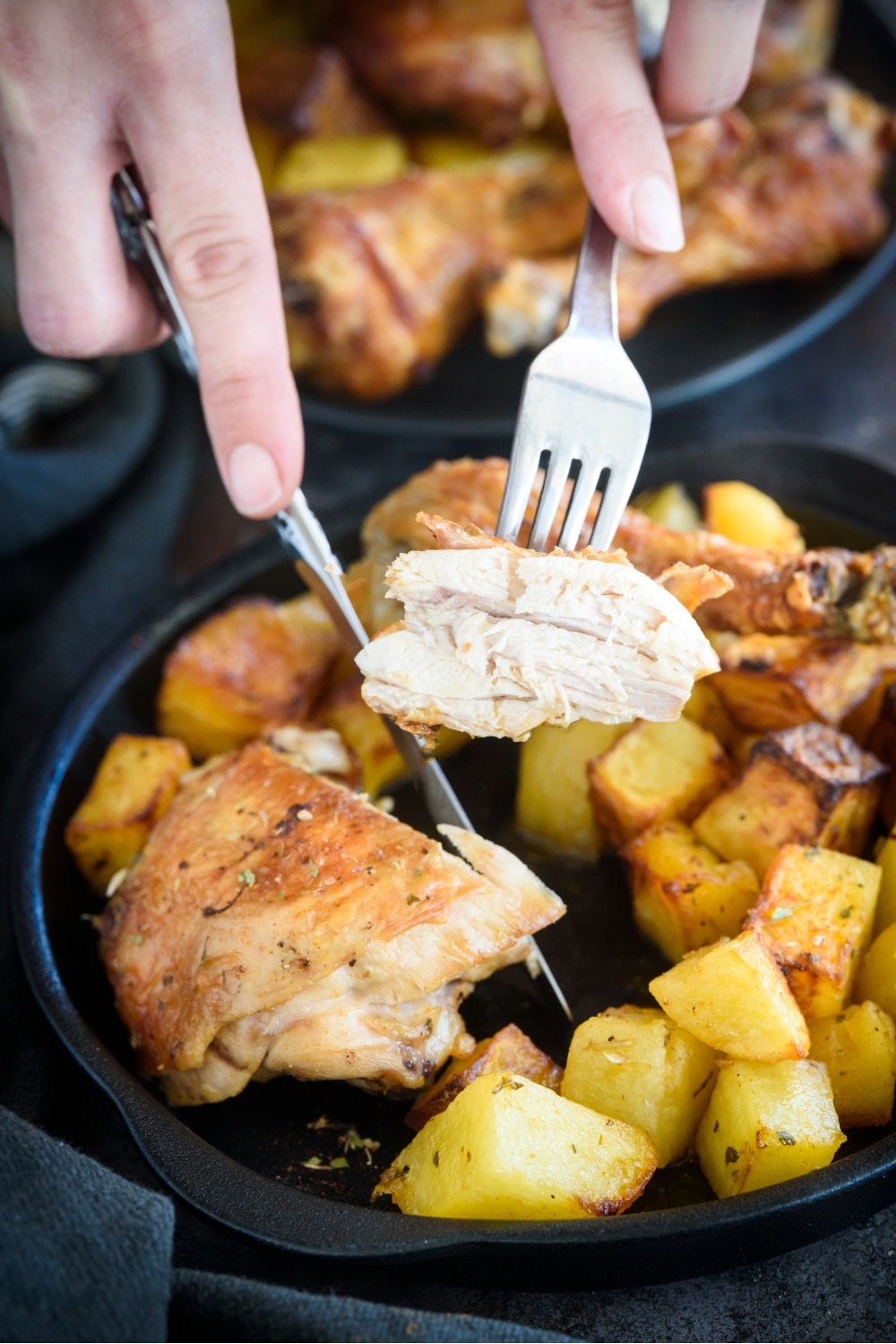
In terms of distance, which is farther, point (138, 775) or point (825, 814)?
point (138, 775)

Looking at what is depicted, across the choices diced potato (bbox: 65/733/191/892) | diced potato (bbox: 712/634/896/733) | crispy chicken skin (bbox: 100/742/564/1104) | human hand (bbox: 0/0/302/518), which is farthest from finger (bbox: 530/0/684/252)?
diced potato (bbox: 65/733/191/892)

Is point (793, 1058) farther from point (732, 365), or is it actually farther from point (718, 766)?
point (732, 365)

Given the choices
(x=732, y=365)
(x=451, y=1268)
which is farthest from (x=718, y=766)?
(x=732, y=365)

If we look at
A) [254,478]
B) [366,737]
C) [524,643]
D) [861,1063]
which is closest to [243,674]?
[366,737]

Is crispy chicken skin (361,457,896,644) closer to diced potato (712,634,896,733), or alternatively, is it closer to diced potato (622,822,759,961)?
diced potato (712,634,896,733)

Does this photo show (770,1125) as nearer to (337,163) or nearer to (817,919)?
(817,919)

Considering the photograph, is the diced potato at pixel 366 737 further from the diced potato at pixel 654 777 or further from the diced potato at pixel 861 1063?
→ the diced potato at pixel 861 1063

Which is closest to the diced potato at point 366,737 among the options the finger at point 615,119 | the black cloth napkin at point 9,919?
the black cloth napkin at point 9,919
